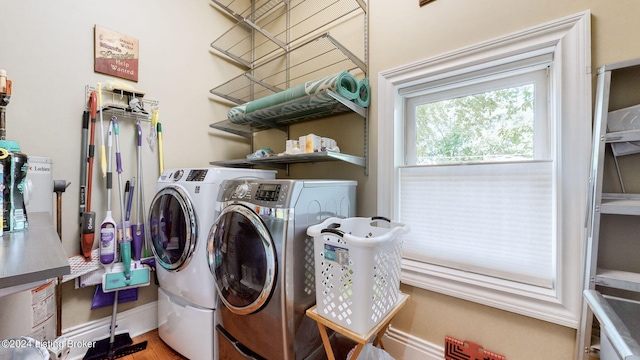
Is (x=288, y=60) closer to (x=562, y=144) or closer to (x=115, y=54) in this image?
(x=115, y=54)

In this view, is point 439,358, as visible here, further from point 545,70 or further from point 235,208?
point 545,70

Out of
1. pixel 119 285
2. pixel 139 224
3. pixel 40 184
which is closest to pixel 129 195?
pixel 139 224

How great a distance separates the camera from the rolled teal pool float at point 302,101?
4.78ft

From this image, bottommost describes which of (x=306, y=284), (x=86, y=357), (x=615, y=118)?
(x=86, y=357)

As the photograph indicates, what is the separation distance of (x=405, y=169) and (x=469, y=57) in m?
0.74

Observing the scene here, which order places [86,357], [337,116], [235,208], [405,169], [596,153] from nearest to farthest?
[596,153] < [235,208] < [86,357] < [405,169] < [337,116]

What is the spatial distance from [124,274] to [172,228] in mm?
451

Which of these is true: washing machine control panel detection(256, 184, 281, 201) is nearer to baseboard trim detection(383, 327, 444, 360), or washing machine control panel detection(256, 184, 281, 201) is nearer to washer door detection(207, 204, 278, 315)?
washer door detection(207, 204, 278, 315)

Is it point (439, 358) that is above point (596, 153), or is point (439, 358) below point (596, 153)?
below

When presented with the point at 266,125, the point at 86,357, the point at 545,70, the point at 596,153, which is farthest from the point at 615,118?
the point at 86,357

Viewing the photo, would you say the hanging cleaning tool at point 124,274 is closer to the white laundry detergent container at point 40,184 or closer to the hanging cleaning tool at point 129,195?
the hanging cleaning tool at point 129,195

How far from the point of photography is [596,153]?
39.6 inches

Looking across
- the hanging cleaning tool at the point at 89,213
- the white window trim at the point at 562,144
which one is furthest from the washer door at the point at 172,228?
the white window trim at the point at 562,144

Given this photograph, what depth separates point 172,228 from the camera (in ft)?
5.40
